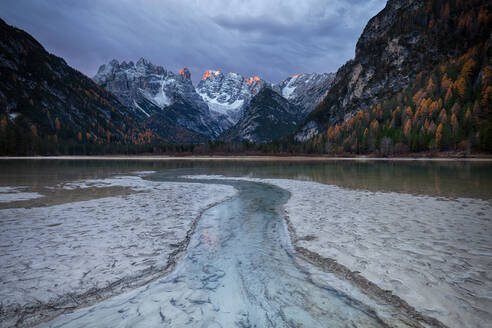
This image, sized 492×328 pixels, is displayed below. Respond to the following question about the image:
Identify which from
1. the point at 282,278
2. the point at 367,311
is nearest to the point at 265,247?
the point at 282,278

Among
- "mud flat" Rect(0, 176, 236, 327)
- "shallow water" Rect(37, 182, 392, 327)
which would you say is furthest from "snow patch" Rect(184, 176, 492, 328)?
"mud flat" Rect(0, 176, 236, 327)

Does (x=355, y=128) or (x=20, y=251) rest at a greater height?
(x=355, y=128)

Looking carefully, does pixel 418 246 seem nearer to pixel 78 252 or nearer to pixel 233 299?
pixel 233 299

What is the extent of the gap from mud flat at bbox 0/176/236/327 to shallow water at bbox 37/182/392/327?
625 mm

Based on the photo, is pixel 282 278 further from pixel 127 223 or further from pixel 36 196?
pixel 36 196

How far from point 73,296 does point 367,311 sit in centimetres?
732

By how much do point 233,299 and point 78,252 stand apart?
234 inches

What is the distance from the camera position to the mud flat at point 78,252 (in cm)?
545

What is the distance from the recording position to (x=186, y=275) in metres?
6.90

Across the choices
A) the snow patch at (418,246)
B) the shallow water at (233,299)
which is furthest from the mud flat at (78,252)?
the snow patch at (418,246)

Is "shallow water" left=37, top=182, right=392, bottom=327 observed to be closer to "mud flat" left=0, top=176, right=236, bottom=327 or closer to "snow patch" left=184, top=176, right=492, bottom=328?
"mud flat" left=0, top=176, right=236, bottom=327

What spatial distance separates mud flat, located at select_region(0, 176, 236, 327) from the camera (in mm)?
5449

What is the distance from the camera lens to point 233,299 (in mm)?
5773

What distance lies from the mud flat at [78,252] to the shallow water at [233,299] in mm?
625
